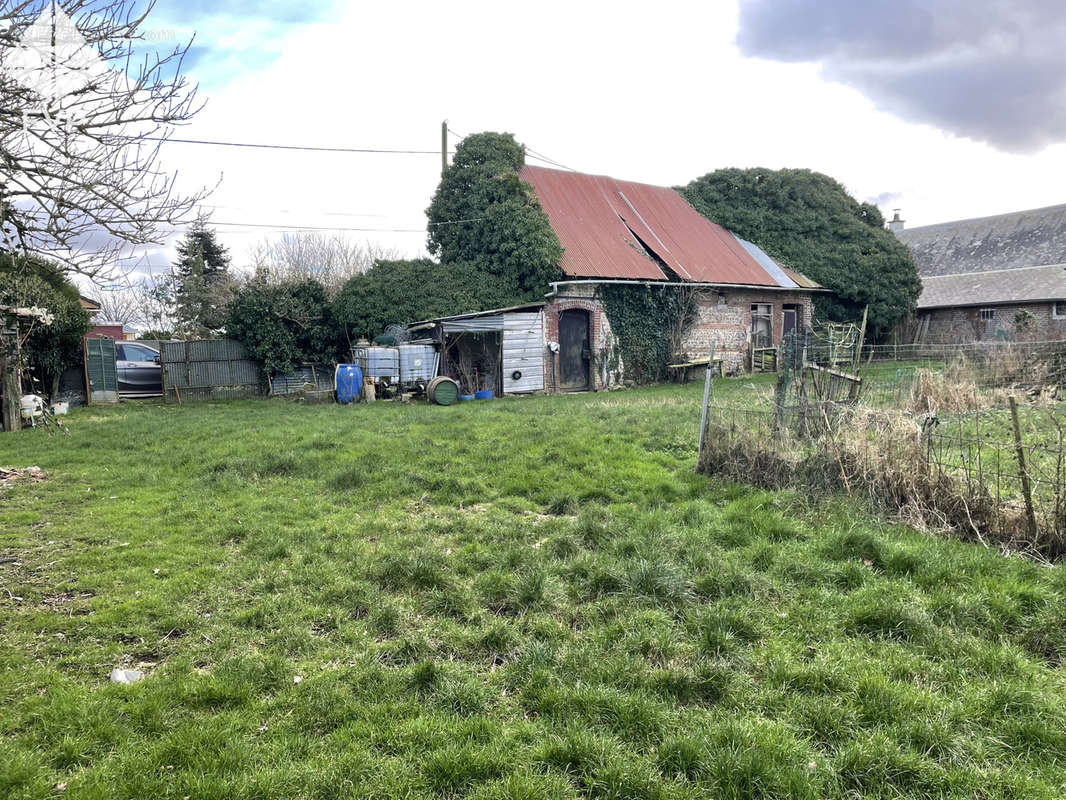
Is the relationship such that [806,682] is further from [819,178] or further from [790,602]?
[819,178]

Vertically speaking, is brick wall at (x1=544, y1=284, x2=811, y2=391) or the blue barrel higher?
brick wall at (x1=544, y1=284, x2=811, y2=391)

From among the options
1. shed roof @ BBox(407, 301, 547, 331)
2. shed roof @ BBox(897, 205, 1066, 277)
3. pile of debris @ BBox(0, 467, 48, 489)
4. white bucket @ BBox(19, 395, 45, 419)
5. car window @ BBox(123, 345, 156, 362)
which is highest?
shed roof @ BBox(897, 205, 1066, 277)

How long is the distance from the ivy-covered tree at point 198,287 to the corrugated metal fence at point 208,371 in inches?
520

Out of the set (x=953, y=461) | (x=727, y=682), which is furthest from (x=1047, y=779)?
(x=953, y=461)

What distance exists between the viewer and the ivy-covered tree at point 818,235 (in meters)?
24.1

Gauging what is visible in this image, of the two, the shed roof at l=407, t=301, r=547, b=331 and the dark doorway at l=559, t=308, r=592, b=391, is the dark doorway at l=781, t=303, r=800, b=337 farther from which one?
the shed roof at l=407, t=301, r=547, b=331

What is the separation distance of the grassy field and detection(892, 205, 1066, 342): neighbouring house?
25065 millimetres

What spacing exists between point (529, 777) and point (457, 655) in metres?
1.07

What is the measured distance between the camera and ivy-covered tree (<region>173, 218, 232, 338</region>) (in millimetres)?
28844

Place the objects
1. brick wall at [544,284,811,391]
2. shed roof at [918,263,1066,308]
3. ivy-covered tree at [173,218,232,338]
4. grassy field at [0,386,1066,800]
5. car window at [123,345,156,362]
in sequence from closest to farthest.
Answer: grassy field at [0,386,1066,800]
brick wall at [544,284,811,391]
car window at [123,345,156,362]
shed roof at [918,263,1066,308]
ivy-covered tree at [173,218,232,338]

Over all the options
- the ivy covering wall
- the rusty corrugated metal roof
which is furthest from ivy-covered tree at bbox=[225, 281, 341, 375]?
the ivy covering wall

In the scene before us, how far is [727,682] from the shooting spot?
3.01m

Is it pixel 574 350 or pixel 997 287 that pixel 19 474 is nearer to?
pixel 574 350

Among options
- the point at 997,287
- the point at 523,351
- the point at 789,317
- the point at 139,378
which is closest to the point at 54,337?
the point at 139,378
